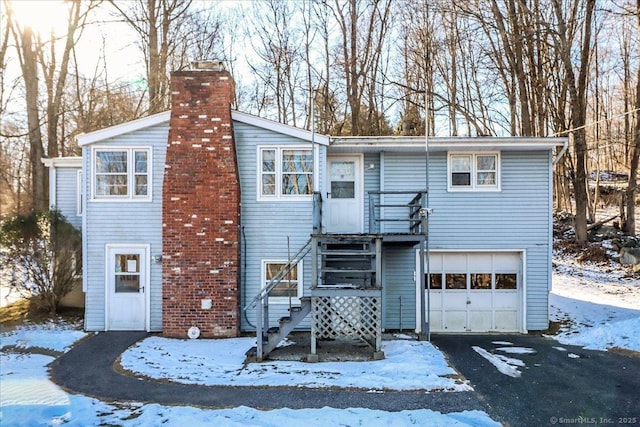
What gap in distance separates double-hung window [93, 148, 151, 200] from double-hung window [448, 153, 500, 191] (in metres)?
7.53

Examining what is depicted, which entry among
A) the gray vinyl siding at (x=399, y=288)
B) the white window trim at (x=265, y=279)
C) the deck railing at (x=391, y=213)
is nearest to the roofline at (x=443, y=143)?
the deck railing at (x=391, y=213)

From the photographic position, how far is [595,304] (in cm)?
1357

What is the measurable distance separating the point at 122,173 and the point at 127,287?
277cm

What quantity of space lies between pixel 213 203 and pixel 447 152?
5892mm

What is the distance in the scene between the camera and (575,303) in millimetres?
13883

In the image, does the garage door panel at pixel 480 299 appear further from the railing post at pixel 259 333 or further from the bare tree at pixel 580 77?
the bare tree at pixel 580 77

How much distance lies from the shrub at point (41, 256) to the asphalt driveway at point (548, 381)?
977cm

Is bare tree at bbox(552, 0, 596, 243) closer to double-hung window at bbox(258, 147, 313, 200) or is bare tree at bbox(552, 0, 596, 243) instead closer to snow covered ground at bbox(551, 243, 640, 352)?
snow covered ground at bbox(551, 243, 640, 352)

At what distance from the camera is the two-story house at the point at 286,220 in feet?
33.5

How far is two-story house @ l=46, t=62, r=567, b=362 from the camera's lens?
10.2m

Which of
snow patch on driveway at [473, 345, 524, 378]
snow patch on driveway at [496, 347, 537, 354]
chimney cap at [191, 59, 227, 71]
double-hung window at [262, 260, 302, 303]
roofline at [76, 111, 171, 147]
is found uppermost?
chimney cap at [191, 59, 227, 71]

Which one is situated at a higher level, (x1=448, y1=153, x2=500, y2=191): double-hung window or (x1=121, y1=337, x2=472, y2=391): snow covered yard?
(x1=448, y1=153, x2=500, y2=191): double-hung window

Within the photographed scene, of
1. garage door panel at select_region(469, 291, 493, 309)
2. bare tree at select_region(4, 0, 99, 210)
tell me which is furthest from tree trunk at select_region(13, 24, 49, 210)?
garage door panel at select_region(469, 291, 493, 309)

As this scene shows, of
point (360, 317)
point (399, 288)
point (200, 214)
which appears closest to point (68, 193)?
point (200, 214)
